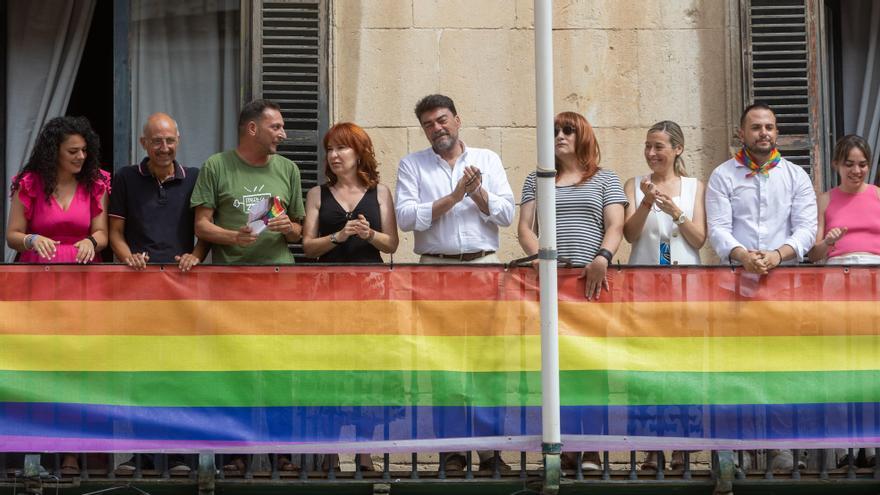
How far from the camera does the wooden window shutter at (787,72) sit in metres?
10.8

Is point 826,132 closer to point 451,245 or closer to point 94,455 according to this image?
point 451,245

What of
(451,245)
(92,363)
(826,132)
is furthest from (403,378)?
Answer: (826,132)

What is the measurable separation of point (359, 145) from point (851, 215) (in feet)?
9.04

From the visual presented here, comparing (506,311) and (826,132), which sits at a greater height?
(826,132)

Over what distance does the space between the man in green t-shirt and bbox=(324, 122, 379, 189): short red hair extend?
290mm

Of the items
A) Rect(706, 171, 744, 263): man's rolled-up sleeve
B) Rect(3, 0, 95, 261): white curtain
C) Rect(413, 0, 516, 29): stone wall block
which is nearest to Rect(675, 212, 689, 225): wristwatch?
Rect(706, 171, 744, 263): man's rolled-up sleeve

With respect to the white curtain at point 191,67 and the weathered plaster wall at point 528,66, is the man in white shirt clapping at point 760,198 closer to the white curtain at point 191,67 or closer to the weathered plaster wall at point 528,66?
the weathered plaster wall at point 528,66

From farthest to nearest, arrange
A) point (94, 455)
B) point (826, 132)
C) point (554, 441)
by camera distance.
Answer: point (826, 132) → point (94, 455) → point (554, 441)

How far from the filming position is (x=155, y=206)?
30.9 feet

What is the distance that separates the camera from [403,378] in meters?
8.80

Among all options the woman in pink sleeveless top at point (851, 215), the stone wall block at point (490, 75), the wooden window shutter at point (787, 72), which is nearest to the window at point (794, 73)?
the wooden window shutter at point (787, 72)

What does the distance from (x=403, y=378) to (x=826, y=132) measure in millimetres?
3791

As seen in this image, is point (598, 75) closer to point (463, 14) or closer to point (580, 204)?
point (463, 14)

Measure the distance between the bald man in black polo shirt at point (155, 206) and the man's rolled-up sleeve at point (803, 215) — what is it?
3206 mm
